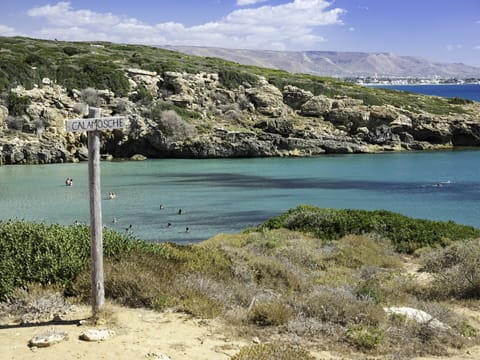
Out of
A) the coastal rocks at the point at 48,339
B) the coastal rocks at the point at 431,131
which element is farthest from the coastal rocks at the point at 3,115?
the coastal rocks at the point at 48,339

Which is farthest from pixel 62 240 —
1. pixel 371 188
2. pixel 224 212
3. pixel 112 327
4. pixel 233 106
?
pixel 233 106

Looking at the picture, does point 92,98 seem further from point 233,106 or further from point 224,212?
point 224,212

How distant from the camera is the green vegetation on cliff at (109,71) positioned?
5781cm

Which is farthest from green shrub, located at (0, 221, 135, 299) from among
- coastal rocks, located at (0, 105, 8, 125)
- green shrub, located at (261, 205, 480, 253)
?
coastal rocks, located at (0, 105, 8, 125)

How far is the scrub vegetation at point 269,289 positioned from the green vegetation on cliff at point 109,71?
50572 millimetres

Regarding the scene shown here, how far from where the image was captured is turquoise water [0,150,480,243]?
25609 mm

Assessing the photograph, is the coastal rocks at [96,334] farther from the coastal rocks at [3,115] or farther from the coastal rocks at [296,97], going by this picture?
the coastal rocks at [296,97]

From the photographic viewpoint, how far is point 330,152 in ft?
195

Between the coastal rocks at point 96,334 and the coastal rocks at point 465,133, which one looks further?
the coastal rocks at point 465,133

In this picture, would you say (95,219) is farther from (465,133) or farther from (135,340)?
(465,133)

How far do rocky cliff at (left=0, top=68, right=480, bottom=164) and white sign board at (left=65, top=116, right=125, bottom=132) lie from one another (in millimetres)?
42611

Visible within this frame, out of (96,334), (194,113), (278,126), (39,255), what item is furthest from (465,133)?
(96,334)

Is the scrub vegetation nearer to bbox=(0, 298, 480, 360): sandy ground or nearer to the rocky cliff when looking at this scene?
bbox=(0, 298, 480, 360): sandy ground

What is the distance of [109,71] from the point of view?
6191 centimetres
